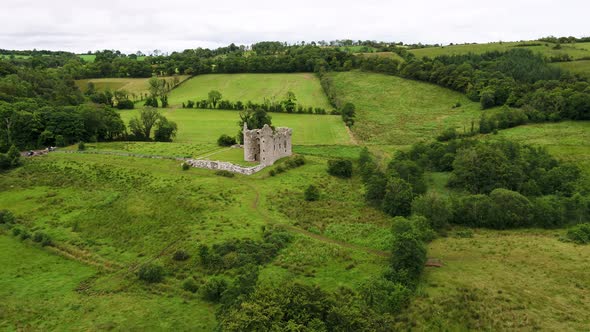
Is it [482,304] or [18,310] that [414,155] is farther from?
[18,310]

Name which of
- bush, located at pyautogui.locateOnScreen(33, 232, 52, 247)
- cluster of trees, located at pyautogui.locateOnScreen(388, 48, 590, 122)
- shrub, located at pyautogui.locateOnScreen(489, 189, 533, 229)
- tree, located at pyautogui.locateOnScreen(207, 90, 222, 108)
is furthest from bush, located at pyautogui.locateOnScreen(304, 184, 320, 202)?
tree, located at pyautogui.locateOnScreen(207, 90, 222, 108)

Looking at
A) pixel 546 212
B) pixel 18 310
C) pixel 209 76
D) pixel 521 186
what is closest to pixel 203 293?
pixel 18 310

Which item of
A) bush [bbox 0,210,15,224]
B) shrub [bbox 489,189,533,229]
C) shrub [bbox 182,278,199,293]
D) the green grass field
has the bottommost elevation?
shrub [bbox 182,278,199,293]

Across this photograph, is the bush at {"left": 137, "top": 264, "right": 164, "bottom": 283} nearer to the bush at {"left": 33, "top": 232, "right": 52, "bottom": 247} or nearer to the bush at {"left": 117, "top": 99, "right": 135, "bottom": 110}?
the bush at {"left": 33, "top": 232, "right": 52, "bottom": 247}

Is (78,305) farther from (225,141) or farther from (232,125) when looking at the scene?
(232,125)

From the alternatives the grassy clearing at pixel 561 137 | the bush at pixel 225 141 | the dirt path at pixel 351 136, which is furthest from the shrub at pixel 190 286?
the grassy clearing at pixel 561 137

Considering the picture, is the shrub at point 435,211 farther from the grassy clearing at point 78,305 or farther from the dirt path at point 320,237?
the grassy clearing at point 78,305

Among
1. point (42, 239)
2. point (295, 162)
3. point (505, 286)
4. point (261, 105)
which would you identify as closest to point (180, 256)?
point (42, 239)
